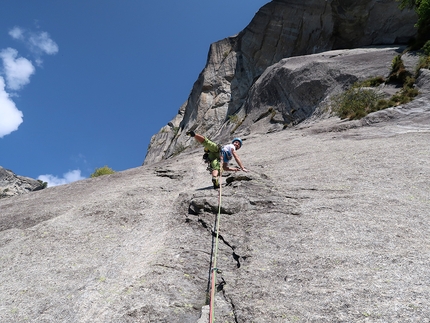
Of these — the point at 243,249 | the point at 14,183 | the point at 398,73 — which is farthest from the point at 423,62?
the point at 14,183

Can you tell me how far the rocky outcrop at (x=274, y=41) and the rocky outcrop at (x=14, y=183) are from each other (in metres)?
21.7

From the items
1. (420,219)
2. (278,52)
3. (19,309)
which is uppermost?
(278,52)

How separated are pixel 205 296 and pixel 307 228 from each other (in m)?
2.39

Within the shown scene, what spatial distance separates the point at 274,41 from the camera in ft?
149

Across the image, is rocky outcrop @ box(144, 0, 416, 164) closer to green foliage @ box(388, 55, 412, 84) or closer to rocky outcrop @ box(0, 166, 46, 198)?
green foliage @ box(388, 55, 412, 84)

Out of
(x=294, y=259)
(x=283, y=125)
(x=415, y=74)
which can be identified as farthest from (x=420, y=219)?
(x=283, y=125)

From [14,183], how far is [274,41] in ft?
155

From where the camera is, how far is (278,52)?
4525 centimetres

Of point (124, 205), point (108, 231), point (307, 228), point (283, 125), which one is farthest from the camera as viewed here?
point (283, 125)

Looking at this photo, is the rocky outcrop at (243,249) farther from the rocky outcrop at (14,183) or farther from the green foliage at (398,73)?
the rocky outcrop at (14,183)

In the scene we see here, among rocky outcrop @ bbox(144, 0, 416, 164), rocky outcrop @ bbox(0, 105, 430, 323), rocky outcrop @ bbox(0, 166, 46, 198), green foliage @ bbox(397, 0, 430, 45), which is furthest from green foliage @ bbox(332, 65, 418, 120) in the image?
rocky outcrop @ bbox(0, 166, 46, 198)

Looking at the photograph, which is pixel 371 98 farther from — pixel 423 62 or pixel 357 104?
pixel 423 62

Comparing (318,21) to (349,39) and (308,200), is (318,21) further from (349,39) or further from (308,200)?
(308,200)

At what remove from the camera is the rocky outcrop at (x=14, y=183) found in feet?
184
